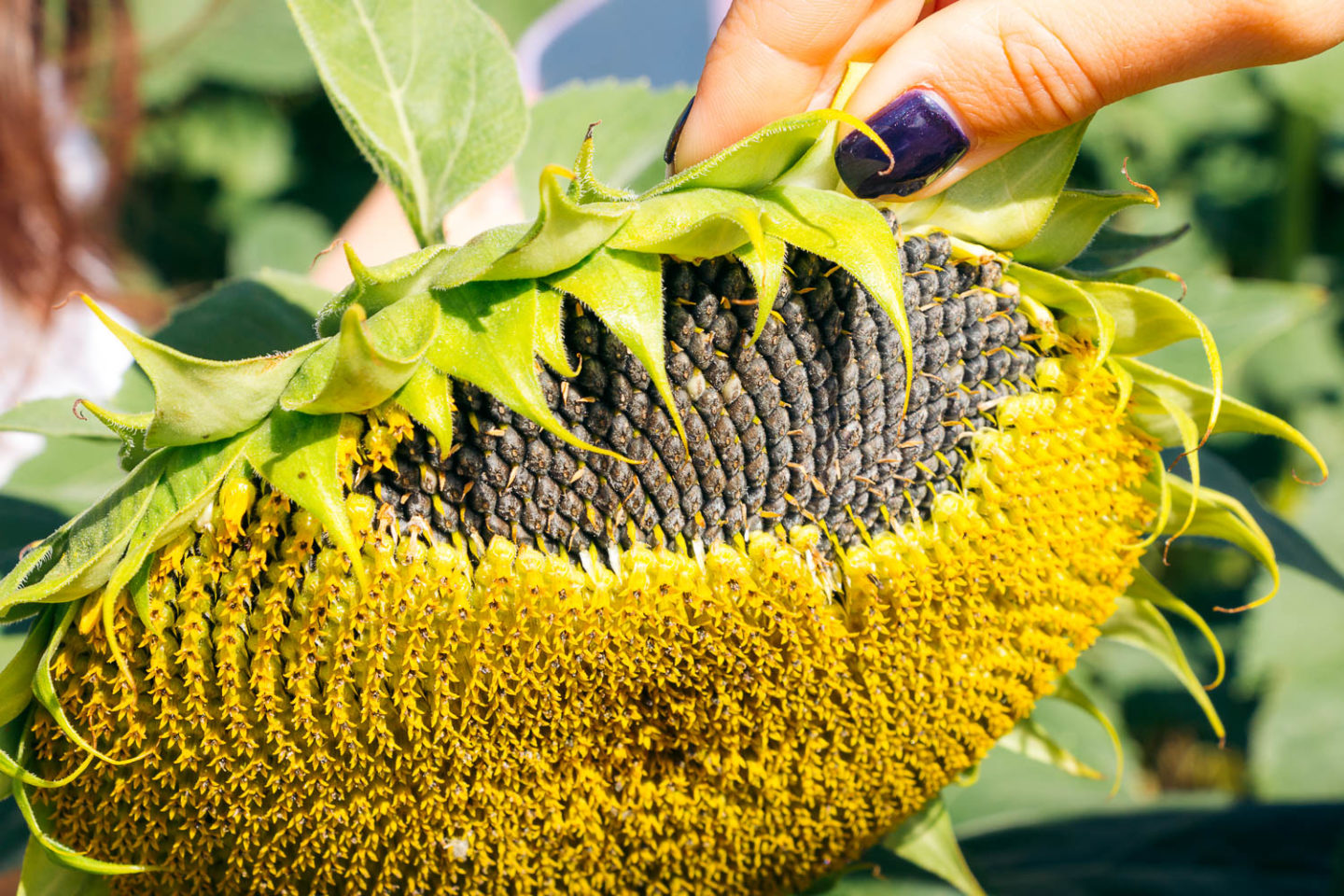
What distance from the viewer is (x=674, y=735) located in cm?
112

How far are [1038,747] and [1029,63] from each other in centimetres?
91

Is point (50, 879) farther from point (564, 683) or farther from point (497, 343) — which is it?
point (497, 343)

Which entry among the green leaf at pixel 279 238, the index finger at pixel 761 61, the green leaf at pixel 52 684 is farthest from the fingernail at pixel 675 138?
the green leaf at pixel 279 238

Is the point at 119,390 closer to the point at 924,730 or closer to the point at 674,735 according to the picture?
the point at 674,735

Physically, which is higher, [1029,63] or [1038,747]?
[1029,63]

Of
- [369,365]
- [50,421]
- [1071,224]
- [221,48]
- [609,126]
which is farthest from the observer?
[221,48]

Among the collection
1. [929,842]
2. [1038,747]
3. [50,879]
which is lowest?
[929,842]

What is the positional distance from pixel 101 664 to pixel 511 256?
52 cm

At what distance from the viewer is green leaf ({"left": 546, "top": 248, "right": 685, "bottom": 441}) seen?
838 millimetres

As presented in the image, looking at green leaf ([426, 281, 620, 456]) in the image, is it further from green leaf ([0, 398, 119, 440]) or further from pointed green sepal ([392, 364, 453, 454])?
green leaf ([0, 398, 119, 440])

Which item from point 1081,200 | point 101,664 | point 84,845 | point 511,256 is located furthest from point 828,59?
point 84,845

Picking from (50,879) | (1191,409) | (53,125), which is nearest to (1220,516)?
(1191,409)

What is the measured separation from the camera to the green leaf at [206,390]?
2.63 ft

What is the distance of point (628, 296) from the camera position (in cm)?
84
